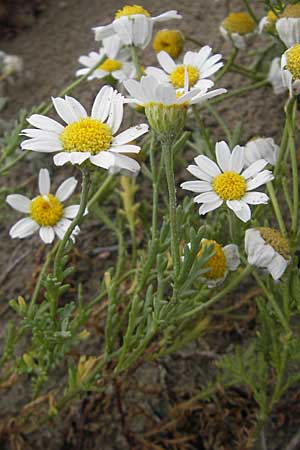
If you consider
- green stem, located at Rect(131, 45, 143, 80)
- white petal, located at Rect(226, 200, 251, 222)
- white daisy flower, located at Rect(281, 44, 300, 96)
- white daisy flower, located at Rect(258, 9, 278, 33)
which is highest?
green stem, located at Rect(131, 45, 143, 80)

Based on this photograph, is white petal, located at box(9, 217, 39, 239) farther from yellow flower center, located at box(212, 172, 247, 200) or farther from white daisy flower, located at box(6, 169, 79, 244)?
yellow flower center, located at box(212, 172, 247, 200)

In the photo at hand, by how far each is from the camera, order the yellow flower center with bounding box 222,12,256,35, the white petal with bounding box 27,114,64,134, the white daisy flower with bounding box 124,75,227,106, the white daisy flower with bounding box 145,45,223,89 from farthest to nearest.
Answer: the yellow flower center with bounding box 222,12,256,35
the white daisy flower with bounding box 145,45,223,89
the white petal with bounding box 27,114,64,134
the white daisy flower with bounding box 124,75,227,106

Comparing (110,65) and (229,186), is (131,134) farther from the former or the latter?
(110,65)

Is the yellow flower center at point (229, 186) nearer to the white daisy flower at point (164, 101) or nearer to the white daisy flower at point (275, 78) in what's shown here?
the white daisy flower at point (164, 101)

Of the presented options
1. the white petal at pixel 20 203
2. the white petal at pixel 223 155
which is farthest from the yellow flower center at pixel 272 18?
the white petal at pixel 20 203

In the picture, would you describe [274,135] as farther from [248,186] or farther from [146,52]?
[248,186]

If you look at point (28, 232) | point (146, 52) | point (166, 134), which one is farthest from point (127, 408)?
point (146, 52)

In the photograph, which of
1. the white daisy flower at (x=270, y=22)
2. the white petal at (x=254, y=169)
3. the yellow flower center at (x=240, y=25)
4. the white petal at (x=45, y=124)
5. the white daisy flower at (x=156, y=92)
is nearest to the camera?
the white daisy flower at (x=156, y=92)

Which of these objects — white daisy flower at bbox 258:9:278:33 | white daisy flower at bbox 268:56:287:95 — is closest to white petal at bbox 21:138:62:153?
white daisy flower at bbox 258:9:278:33

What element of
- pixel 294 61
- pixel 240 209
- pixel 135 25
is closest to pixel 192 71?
pixel 135 25
